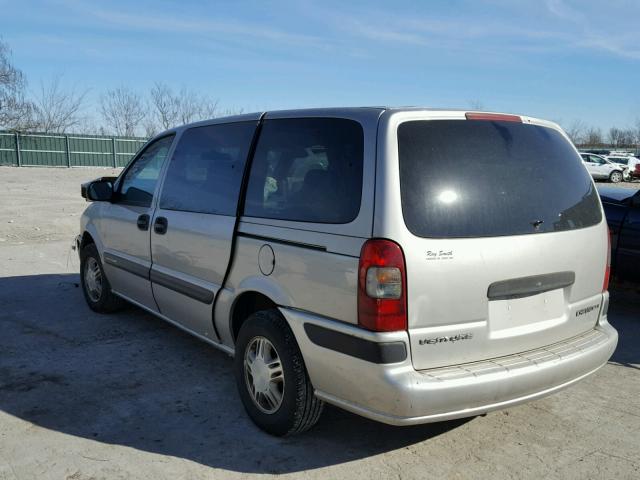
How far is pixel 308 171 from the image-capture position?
3275mm

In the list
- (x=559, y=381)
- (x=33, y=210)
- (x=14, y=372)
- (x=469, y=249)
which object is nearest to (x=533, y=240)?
(x=469, y=249)

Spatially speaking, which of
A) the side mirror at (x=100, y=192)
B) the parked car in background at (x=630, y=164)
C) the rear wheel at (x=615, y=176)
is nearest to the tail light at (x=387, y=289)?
the side mirror at (x=100, y=192)

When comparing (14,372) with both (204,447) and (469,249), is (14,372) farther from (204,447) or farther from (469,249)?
(469,249)

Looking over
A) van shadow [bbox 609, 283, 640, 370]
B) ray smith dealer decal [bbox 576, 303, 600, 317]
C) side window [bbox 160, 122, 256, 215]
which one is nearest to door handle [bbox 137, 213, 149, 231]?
side window [bbox 160, 122, 256, 215]

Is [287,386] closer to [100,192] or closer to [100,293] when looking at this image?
[100,192]

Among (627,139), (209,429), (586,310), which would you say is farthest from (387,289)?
(627,139)

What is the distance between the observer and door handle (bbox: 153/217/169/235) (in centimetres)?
441

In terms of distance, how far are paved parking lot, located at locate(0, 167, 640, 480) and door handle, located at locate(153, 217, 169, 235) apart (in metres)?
1.02

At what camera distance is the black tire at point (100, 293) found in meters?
5.73

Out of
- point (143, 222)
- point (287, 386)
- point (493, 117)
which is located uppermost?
point (493, 117)

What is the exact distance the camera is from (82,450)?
10.6 ft

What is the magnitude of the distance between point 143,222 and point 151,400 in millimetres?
1508

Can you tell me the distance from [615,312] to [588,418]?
3065 mm

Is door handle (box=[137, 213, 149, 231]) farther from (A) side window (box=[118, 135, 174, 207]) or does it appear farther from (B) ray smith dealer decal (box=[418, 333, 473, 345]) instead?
(B) ray smith dealer decal (box=[418, 333, 473, 345])
